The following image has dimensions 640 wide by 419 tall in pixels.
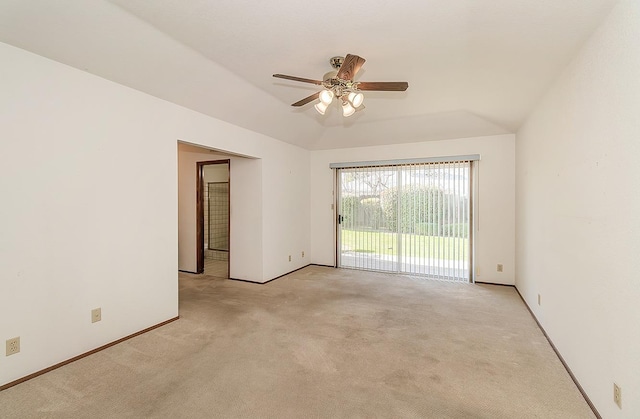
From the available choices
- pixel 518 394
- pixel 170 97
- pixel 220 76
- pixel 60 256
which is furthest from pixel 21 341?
pixel 518 394

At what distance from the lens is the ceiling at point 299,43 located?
71.7 inches

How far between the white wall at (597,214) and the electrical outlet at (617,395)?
37 mm

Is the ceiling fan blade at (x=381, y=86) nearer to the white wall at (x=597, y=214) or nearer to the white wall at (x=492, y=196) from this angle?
the white wall at (x=597, y=214)

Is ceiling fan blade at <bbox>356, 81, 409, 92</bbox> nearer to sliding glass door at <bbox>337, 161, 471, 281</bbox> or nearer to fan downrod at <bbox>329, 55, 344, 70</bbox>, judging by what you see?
fan downrod at <bbox>329, 55, 344, 70</bbox>

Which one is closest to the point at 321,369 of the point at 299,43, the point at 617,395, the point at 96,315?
the point at 617,395

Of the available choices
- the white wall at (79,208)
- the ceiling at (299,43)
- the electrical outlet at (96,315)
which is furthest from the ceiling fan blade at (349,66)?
the electrical outlet at (96,315)

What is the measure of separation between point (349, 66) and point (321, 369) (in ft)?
7.70

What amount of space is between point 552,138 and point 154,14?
349cm

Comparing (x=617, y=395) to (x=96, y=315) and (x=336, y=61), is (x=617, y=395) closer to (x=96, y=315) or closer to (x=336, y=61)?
(x=336, y=61)

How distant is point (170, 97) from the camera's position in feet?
9.71

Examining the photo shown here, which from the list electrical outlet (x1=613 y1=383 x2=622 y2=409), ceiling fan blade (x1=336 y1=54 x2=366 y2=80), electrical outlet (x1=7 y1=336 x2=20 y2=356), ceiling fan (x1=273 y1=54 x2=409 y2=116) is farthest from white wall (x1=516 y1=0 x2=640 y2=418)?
electrical outlet (x1=7 y1=336 x2=20 y2=356)

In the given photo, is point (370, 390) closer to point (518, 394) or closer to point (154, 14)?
point (518, 394)

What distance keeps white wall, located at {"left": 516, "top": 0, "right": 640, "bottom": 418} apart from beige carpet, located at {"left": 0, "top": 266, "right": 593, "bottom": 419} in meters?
0.38

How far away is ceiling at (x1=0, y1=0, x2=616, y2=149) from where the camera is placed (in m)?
1.82
